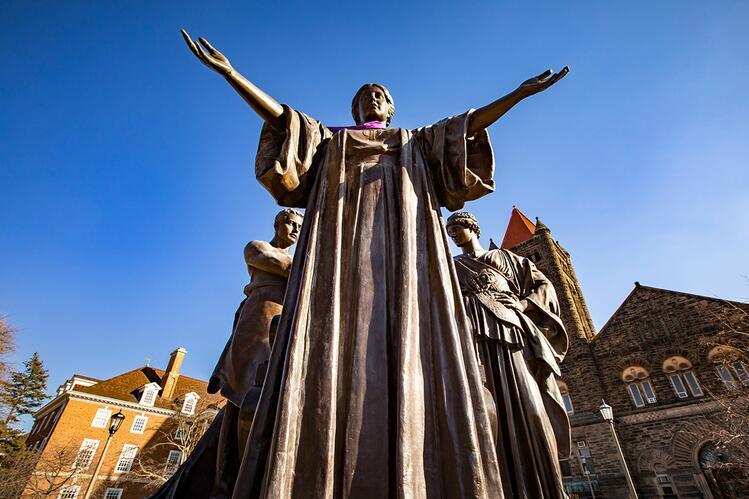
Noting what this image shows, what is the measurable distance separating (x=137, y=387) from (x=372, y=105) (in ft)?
127

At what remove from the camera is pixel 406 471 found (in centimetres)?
150

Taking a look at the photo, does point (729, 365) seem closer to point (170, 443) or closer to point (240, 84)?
point (240, 84)

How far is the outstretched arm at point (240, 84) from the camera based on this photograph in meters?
2.53

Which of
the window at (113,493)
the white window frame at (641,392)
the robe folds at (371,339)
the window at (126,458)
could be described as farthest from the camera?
the window at (126,458)

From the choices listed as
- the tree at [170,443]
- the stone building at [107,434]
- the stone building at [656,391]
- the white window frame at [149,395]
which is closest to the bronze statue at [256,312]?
the tree at [170,443]

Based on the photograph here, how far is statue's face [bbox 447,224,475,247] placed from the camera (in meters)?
4.00

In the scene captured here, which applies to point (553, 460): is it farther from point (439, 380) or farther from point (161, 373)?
point (161, 373)

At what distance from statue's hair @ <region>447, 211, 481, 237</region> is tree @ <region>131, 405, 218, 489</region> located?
25.7 metres

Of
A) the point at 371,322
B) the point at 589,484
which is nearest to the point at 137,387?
the point at 589,484

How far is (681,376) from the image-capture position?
83.6 ft

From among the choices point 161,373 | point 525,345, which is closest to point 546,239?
point 525,345

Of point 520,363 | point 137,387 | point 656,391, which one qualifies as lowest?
point 520,363

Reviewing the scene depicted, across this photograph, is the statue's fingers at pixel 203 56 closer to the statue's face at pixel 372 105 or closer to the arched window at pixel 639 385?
the statue's face at pixel 372 105

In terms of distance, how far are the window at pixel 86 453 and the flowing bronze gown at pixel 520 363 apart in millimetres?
33547
